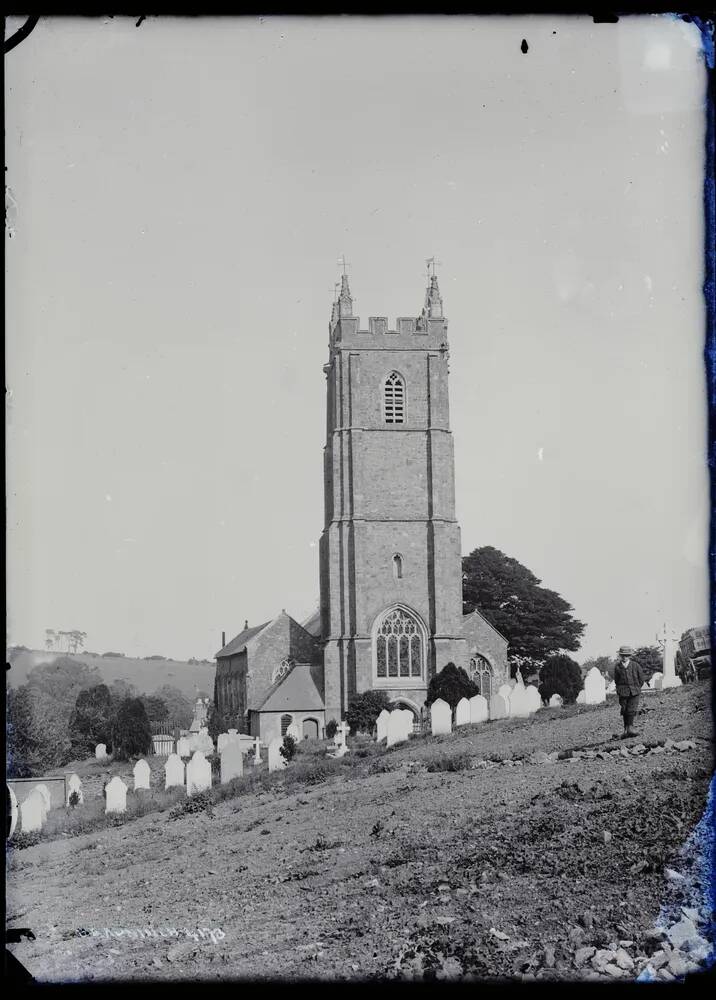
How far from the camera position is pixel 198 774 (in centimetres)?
1800

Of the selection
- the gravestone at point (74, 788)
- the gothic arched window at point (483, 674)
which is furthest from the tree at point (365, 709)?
the gravestone at point (74, 788)

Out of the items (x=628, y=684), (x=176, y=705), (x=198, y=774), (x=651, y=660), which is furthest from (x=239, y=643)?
(x=628, y=684)

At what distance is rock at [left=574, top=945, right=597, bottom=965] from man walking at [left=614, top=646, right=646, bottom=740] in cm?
485

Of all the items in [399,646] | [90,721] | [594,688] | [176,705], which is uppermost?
[399,646]

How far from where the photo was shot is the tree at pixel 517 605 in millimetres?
41562

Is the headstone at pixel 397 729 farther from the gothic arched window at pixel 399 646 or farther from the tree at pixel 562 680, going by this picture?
the gothic arched window at pixel 399 646

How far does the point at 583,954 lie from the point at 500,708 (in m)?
14.1

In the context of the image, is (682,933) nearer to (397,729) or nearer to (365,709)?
(397,729)

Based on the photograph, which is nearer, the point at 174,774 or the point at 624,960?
the point at 624,960

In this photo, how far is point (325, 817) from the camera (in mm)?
13031

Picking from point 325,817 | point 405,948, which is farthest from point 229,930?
point 325,817

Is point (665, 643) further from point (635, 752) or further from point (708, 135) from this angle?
point (708, 135)

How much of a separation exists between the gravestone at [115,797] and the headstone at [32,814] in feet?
5.94

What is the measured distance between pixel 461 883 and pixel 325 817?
445 centimetres
